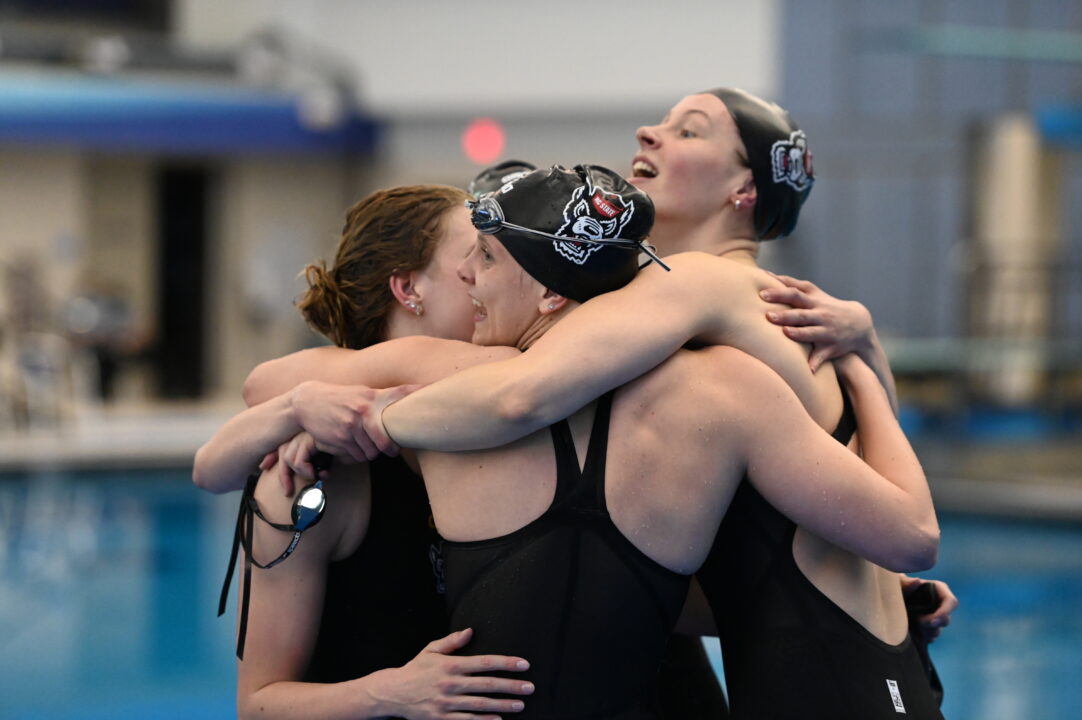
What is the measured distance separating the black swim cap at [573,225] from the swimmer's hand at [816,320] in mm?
261

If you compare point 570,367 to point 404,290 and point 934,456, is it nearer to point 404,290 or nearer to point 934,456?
point 404,290

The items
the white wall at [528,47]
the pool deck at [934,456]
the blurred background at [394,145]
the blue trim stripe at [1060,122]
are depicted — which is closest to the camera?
the pool deck at [934,456]

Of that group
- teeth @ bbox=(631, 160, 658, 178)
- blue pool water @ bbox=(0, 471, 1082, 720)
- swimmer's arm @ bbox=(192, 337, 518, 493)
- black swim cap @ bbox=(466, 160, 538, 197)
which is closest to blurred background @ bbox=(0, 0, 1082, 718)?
blue pool water @ bbox=(0, 471, 1082, 720)

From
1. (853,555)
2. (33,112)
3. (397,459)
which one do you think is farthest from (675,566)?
(33,112)

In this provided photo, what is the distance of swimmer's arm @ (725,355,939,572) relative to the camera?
5.73ft

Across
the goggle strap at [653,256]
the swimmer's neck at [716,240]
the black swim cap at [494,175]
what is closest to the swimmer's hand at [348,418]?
the goggle strap at [653,256]

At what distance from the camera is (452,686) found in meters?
1.78

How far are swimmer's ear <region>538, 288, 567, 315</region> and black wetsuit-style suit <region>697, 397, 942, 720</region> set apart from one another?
15.5 inches

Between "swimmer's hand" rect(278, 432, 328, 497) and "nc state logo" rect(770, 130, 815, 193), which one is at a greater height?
"nc state logo" rect(770, 130, 815, 193)

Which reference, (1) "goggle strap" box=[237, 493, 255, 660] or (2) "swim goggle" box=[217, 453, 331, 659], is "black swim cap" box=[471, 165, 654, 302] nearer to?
(2) "swim goggle" box=[217, 453, 331, 659]

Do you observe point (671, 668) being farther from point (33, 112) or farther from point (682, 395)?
point (33, 112)

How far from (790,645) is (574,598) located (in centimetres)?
36

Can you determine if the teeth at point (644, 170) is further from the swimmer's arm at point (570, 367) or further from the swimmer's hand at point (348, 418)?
the swimmer's hand at point (348, 418)

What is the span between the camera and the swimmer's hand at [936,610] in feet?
7.48
